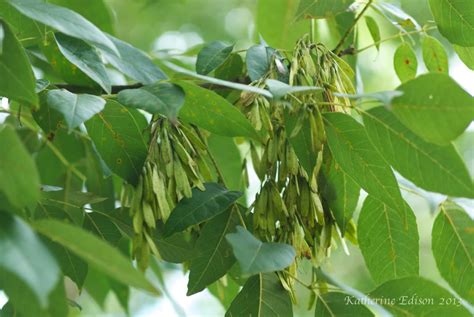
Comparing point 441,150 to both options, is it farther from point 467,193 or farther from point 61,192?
point 61,192

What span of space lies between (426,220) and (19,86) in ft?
11.9

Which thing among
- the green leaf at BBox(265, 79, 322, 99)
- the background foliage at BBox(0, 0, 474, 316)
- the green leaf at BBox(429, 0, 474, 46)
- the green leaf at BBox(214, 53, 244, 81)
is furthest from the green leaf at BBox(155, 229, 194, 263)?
the green leaf at BBox(429, 0, 474, 46)

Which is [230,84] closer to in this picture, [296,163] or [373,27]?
[296,163]

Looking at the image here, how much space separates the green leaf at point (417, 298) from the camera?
33.0 inches

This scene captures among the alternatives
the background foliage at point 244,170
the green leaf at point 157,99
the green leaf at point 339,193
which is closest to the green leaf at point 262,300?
the background foliage at point 244,170

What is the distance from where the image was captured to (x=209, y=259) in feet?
2.85

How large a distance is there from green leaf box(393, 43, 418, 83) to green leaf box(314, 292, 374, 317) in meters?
0.40

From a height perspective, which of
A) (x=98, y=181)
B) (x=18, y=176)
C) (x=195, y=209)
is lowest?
(x=98, y=181)

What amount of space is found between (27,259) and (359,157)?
1.35 feet

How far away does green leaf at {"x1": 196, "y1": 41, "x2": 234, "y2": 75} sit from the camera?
3.33 feet

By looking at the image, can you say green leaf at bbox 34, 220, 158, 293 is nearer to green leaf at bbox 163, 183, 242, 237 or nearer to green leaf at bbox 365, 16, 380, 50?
green leaf at bbox 163, 183, 242, 237

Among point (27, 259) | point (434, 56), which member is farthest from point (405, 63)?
point (27, 259)

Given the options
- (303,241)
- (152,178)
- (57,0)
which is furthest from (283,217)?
(57,0)

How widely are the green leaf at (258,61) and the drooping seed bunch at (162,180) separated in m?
0.11
